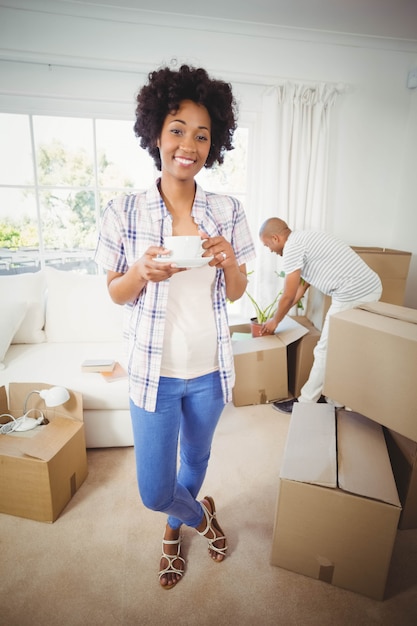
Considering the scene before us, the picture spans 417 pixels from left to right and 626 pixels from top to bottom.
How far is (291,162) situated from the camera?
267cm

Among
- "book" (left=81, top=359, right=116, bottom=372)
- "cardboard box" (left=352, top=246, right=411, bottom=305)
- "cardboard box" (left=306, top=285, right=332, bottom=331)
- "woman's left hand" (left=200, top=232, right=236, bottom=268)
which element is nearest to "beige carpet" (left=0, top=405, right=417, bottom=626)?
"book" (left=81, top=359, right=116, bottom=372)

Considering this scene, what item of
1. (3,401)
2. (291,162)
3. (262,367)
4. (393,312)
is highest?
(291,162)

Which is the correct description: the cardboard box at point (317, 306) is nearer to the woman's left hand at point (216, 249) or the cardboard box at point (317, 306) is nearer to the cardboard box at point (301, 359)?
the cardboard box at point (301, 359)

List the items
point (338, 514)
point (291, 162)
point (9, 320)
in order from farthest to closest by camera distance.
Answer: point (291, 162), point (9, 320), point (338, 514)

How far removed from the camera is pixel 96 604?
111 centimetres

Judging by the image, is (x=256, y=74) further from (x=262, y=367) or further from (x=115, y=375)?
(x=115, y=375)

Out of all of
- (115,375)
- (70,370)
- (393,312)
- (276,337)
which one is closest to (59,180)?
(70,370)

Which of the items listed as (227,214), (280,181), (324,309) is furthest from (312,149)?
(227,214)

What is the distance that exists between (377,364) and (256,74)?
2376 mm

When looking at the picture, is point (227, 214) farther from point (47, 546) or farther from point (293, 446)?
point (47, 546)

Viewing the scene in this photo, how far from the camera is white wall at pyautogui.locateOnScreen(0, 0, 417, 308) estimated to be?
229 centimetres

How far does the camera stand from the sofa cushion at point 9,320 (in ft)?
6.41

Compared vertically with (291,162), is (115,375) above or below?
below

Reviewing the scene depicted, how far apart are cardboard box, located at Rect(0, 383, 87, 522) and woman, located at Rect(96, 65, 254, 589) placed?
0.58 metres
